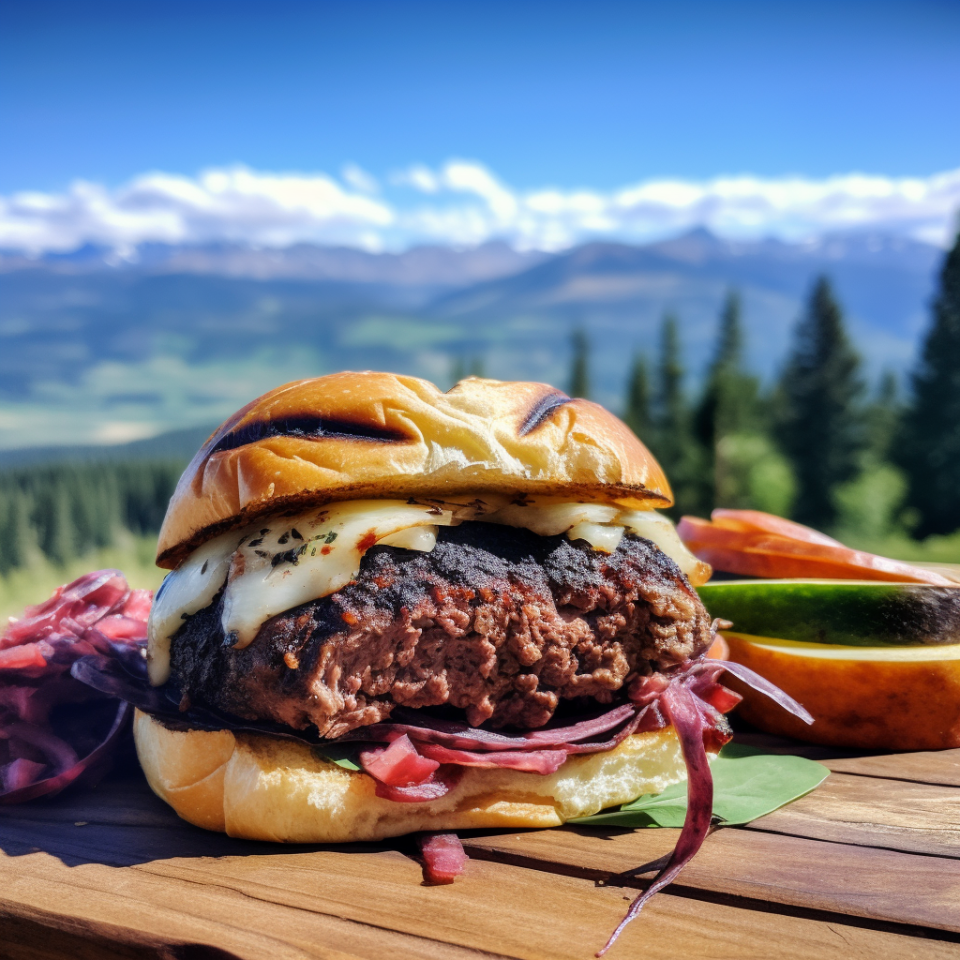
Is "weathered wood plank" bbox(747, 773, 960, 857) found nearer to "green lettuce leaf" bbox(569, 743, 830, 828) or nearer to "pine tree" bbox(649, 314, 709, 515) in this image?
"green lettuce leaf" bbox(569, 743, 830, 828)

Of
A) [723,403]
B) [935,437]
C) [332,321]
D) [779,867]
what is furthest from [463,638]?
[332,321]

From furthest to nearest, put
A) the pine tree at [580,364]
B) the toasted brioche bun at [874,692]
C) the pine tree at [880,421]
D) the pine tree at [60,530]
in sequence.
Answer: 1. the pine tree at [880,421]
2. the pine tree at [580,364]
3. the pine tree at [60,530]
4. the toasted brioche bun at [874,692]

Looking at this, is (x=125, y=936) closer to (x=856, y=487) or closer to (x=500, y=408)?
(x=500, y=408)

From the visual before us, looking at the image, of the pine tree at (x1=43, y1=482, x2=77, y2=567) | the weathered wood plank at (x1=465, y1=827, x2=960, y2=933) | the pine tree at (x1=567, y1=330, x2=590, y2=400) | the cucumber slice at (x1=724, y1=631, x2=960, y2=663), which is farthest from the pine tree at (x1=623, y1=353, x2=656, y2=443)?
the weathered wood plank at (x1=465, y1=827, x2=960, y2=933)

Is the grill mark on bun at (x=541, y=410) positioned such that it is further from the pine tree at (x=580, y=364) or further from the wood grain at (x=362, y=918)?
the pine tree at (x=580, y=364)

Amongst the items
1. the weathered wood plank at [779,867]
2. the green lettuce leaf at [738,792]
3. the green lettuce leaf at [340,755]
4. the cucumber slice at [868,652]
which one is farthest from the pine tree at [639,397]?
the green lettuce leaf at [340,755]
